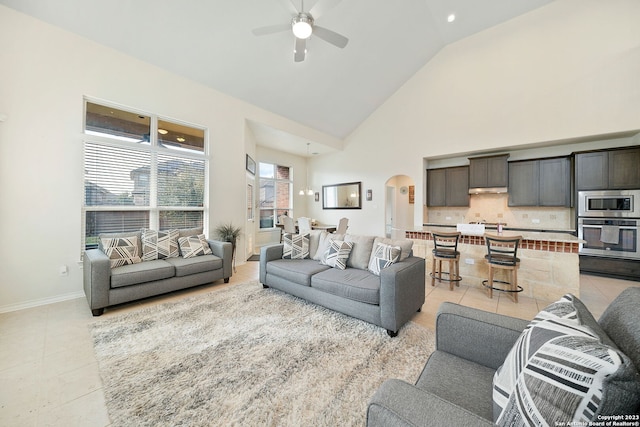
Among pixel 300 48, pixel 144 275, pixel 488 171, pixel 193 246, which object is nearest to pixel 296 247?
pixel 193 246

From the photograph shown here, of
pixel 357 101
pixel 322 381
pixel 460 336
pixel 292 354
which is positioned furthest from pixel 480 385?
pixel 357 101

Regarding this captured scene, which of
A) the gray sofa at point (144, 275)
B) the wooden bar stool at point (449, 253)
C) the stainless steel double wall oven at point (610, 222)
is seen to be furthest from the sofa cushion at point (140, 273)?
the stainless steel double wall oven at point (610, 222)

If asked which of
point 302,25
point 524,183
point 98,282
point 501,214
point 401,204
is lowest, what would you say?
point 98,282

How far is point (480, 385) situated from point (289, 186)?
7.73 m

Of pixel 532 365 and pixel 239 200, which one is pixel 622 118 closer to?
pixel 532 365

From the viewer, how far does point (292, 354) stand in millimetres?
2033

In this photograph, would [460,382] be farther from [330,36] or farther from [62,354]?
[330,36]

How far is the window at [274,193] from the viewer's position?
7.62 metres

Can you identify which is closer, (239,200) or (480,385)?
(480,385)

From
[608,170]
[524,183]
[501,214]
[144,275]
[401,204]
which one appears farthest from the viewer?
[401,204]

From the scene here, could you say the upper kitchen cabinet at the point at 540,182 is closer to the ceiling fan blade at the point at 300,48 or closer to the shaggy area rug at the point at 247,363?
the shaggy area rug at the point at 247,363

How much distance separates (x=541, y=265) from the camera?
327 centimetres

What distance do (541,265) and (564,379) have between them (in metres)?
3.61

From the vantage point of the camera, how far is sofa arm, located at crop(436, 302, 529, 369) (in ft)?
3.87
